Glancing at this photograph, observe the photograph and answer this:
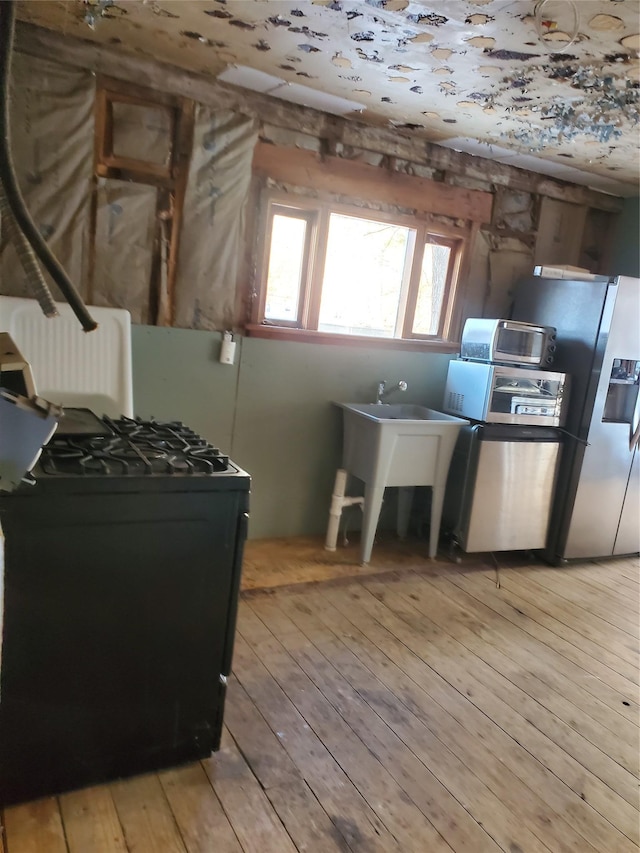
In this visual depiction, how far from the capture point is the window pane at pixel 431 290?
3.78 metres

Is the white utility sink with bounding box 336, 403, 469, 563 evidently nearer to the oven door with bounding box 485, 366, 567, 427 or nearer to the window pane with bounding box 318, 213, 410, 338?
the oven door with bounding box 485, 366, 567, 427

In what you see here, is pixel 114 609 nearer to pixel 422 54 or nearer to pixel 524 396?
pixel 422 54

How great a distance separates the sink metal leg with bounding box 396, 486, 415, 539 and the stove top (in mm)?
1961

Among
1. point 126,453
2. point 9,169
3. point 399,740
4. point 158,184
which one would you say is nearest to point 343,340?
point 158,184

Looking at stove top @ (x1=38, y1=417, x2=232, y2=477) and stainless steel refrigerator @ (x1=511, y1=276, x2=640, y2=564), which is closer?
stove top @ (x1=38, y1=417, x2=232, y2=477)

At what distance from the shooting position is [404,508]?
12.3ft

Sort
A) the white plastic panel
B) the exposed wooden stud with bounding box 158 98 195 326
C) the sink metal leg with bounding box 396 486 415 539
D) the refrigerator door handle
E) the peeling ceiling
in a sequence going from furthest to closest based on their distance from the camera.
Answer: the sink metal leg with bounding box 396 486 415 539
the refrigerator door handle
the exposed wooden stud with bounding box 158 98 195 326
the white plastic panel
the peeling ceiling

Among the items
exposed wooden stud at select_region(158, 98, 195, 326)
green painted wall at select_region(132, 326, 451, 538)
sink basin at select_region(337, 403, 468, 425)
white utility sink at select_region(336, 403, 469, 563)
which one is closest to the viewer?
exposed wooden stud at select_region(158, 98, 195, 326)

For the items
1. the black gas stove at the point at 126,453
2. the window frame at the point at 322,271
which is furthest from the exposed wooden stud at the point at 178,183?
the black gas stove at the point at 126,453

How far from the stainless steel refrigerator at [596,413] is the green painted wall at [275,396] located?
2.50ft

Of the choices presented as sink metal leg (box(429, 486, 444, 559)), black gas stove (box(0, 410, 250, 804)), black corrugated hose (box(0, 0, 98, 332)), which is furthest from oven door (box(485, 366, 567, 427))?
black corrugated hose (box(0, 0, 98, 332))

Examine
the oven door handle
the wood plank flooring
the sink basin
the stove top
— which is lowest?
the wood plank flooring

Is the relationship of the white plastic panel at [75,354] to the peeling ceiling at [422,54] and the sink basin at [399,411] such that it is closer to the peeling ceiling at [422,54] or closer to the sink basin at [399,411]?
the peeling ceiling at [422,54]

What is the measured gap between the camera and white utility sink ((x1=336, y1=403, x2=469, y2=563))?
3.15 meters
